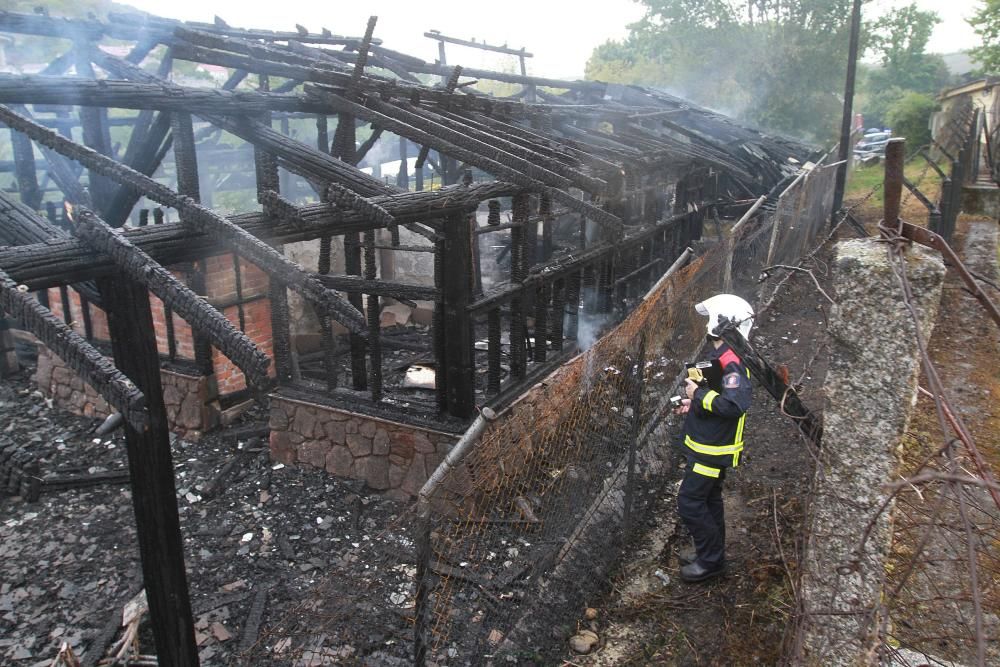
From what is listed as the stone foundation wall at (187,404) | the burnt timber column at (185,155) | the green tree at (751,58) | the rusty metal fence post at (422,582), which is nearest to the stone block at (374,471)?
the stone foundation wall at (187,404)

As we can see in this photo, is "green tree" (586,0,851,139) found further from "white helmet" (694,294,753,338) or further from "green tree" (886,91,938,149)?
"white helmet" (694,294,753,338)

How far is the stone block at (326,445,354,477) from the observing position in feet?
23.4

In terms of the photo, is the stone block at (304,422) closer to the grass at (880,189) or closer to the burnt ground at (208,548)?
the burnt ground at (208,548)

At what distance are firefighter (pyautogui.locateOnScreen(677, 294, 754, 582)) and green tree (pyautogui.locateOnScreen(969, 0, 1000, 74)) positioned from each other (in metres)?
34.2

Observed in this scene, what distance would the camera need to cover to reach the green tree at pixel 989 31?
29734 millimetres

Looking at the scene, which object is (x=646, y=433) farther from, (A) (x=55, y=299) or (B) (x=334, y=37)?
(B) (x=334, y=37)

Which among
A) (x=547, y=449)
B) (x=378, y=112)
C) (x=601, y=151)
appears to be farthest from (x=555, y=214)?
(x=547, y=449)

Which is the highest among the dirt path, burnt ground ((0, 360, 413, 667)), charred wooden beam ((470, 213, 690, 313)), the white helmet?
the white helmet

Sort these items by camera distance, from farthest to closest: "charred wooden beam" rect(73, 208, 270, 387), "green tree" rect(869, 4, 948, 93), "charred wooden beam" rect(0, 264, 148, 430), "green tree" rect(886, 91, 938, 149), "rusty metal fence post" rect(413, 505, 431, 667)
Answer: "green tree" rect(869, 4, 948, 93) → "green tree" rect(886, 91, 938, 149) → "rusty metal fence post" rect(413, 505, 431, 667) → "charred wooden beam" rect(73, 208, 270, 387) → "charred wooden beam" rect(0, 264, 148, 430)

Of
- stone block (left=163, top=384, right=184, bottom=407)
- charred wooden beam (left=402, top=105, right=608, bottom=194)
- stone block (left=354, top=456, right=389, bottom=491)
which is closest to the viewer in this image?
charred wooden beam (left=402, top=105, right=608, bottom=194)

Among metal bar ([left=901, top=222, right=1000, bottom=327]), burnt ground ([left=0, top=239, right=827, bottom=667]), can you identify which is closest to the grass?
burnt ground ([left=0, top=239, right=827, bottom=667])

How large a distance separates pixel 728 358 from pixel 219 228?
322cm

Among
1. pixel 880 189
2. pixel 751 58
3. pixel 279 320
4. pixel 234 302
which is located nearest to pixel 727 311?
pixel 279 320

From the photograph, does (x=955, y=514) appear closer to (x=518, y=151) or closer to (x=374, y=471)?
(x=518, y=151)
